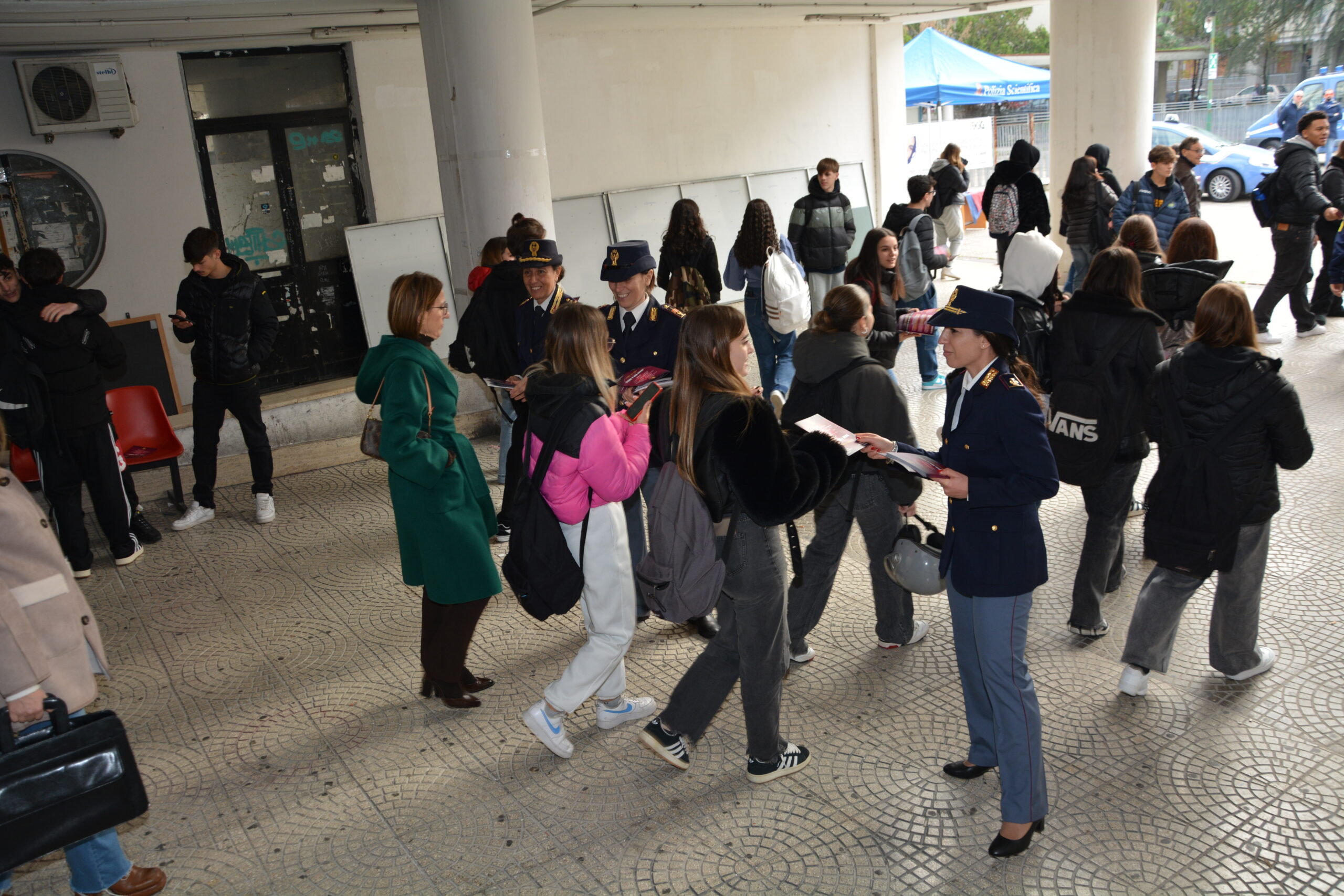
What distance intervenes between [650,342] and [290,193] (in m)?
6.27

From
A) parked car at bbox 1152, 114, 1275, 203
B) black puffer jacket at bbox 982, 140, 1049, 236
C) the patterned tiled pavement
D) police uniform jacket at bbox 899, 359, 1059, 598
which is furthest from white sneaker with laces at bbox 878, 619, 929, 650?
parked car at bbox 1152, 114, 1275, 203

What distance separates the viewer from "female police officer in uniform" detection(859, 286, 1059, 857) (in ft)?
10.3

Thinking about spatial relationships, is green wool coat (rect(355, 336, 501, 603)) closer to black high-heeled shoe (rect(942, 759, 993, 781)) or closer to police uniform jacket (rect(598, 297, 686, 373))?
police uniform jacket (rect(598, 297, 686, 373))

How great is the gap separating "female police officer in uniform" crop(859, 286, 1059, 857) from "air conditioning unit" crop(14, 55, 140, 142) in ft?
26.9

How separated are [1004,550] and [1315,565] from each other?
3036mm

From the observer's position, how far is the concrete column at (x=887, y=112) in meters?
14.0

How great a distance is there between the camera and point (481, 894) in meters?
3.33

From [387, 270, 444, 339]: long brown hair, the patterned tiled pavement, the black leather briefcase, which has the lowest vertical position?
the patterned tiled pavement

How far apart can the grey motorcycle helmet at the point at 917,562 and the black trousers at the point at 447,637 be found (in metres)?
1.75

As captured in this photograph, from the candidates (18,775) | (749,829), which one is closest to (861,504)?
(749,829)

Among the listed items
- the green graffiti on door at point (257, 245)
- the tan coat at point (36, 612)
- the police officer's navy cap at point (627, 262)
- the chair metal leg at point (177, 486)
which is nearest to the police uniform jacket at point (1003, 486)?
the police officer's navy cap at point (627, 262)

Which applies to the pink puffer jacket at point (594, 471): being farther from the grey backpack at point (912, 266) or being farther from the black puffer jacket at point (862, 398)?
the grey backpack at point (912, 266)

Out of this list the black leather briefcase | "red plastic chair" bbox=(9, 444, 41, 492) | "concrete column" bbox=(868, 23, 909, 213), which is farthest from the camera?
"concrete column" bbox=(868, 23, 909, 213)

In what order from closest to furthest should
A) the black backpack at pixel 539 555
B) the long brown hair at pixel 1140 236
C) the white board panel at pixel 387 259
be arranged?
1. the black backpack at pixel 539 555
2. the long brown hair at pixel 1140 236
3. the white board panel at pixel 387 259
